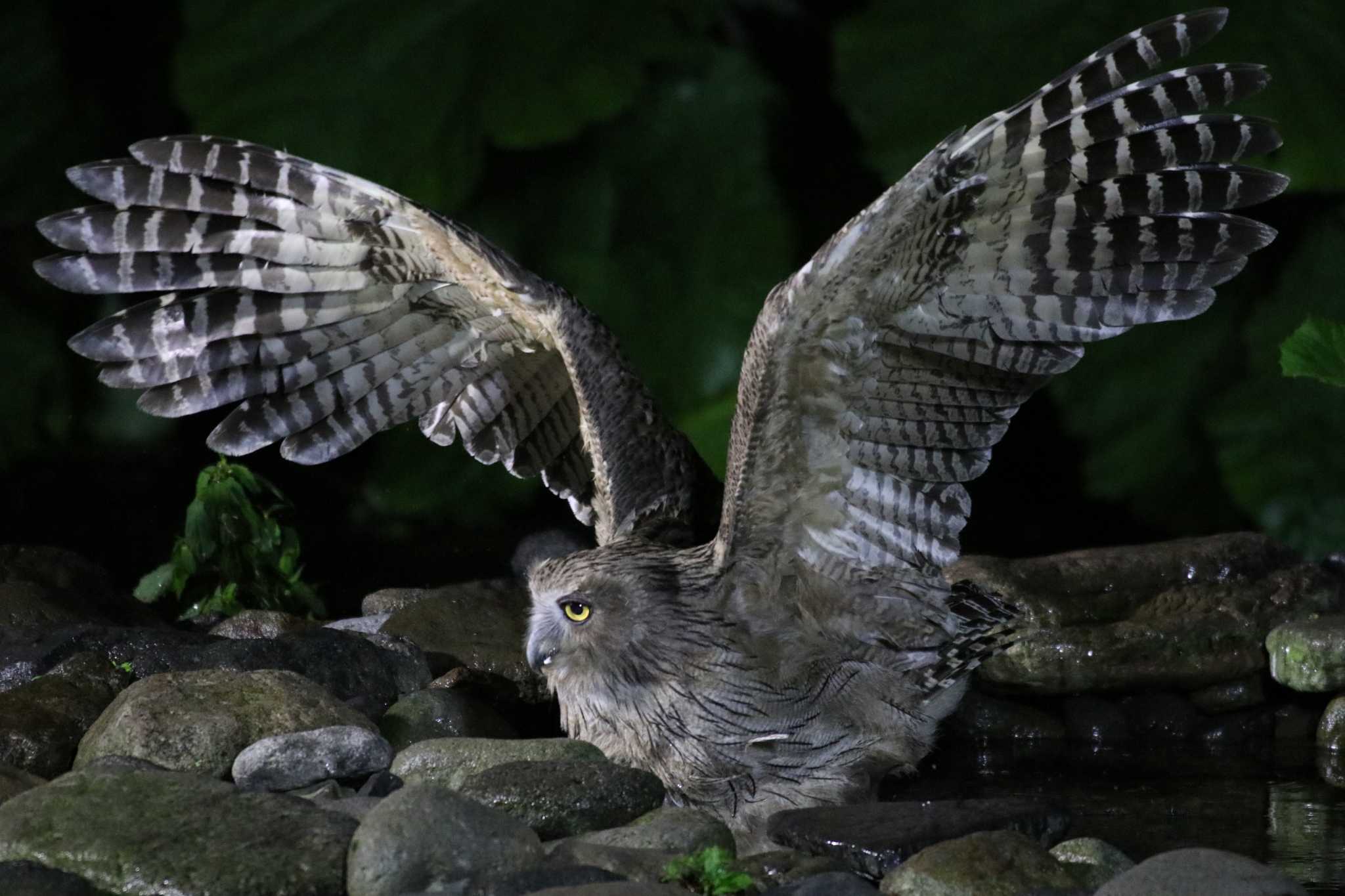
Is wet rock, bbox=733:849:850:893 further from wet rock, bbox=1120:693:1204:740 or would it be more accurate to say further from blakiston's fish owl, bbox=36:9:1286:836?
wet rock, bbox=1120:693:1204:740

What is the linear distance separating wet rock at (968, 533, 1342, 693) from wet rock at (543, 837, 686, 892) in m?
2.20

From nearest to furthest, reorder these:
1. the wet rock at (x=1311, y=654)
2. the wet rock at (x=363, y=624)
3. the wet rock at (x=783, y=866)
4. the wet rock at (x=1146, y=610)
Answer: the wet rock at (x=783, y=866), the wet rock at (x=1311, y=654), the wet rock at (x=1146, y=610), the wet rock at (x=363, y=624)

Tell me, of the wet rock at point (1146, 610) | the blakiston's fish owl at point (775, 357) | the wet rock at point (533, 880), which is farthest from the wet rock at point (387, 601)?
the wet rock at point (533, 880)

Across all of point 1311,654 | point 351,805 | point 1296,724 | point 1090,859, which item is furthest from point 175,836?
point 1296,724

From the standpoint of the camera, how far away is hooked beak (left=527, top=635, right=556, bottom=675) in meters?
3.87

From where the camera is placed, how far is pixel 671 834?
3023mm

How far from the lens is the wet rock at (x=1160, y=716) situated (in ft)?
15.9

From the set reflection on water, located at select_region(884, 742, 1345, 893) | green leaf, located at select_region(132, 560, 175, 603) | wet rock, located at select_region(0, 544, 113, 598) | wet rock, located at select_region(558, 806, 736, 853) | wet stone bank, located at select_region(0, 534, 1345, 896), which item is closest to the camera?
A: wet stone bank, located at select_region(0, 534, 1345, 896)

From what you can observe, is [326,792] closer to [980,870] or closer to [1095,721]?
[980,870]

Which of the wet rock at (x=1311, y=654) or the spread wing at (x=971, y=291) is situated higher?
the spread wing at (x=971, y=291)

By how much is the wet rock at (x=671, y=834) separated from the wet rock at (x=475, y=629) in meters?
Answer: 1.46

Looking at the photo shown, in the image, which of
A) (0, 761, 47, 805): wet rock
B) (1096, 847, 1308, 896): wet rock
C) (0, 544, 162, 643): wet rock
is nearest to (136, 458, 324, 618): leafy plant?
(0, 544, 162, 643): wet rock

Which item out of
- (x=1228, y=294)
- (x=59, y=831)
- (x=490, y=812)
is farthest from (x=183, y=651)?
(x=1228, y=294)

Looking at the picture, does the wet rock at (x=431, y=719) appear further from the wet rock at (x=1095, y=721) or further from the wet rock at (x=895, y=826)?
the wet rock at (x=1095, y=721)
